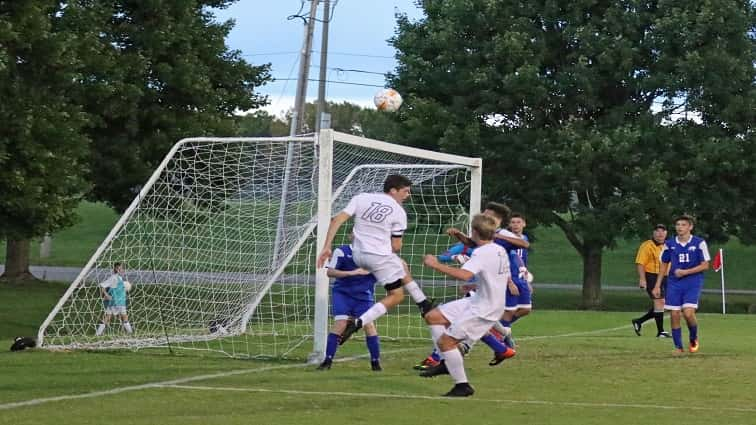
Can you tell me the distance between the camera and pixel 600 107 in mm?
35500

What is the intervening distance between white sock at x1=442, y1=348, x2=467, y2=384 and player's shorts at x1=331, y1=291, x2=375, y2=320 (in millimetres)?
2912

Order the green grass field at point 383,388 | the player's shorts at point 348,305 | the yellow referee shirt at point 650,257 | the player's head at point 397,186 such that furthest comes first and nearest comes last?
1. the yellow referee shirt at point 650,257
2. the player's shorts at point 348,305
3. the player's head at point 397,186
4. the green grass field at point 383,388

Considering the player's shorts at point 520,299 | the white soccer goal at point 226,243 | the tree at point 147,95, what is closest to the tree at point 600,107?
the tree at point 147,95

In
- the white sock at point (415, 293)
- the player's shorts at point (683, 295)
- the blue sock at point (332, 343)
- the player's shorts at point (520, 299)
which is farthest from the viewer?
the player's shorts at point (683, 295)

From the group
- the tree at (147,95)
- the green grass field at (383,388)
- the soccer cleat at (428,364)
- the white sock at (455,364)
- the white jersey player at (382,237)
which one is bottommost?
the green grass field at (383,388)

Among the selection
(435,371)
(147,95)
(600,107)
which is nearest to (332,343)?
(435,371)

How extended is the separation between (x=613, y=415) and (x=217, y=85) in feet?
85.2

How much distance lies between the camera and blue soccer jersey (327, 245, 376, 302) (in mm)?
13625

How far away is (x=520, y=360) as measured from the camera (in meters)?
14.6

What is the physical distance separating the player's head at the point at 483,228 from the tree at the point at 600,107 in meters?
22.2

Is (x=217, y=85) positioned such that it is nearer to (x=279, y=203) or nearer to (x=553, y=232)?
(x=279, y=203)

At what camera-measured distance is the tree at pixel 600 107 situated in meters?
33.3

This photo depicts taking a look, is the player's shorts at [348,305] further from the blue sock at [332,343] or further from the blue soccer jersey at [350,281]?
the blue sock at [332,343]

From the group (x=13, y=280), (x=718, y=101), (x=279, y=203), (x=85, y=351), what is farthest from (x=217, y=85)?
(x=85, y=351)
